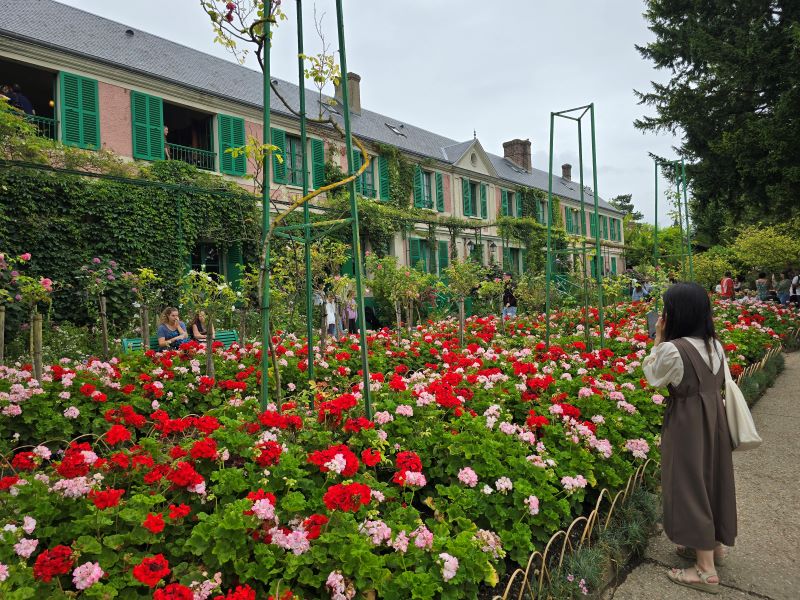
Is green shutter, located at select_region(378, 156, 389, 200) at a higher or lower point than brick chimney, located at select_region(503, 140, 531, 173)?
lower

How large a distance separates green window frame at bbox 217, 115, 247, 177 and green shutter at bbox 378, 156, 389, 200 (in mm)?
5181

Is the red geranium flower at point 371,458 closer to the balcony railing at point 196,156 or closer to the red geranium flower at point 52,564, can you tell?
the red geranium flower at point 52,564

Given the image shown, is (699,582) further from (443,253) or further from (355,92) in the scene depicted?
(355,92)

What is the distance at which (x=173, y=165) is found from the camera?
1088 centimetres

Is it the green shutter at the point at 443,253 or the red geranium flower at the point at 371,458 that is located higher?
the green shutter at the point at 443,253

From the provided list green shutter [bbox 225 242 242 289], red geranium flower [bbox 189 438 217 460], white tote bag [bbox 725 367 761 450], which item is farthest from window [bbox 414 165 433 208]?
red geranium flower [bbox 189 438 217 460]

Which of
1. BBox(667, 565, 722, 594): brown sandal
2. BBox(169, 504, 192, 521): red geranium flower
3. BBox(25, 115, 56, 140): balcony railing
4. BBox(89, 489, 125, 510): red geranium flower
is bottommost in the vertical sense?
BBox(667, 565, 722, 594): brown sandal

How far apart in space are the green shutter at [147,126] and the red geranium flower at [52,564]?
→ 11227mm

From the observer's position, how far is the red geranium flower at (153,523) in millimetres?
1634

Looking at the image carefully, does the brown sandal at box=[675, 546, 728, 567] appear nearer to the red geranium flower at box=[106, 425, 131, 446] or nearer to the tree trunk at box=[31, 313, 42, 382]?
the red geranium flower at box=[106, 425, 131, 446]

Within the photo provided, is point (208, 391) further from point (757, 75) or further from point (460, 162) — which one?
point (460, 162)

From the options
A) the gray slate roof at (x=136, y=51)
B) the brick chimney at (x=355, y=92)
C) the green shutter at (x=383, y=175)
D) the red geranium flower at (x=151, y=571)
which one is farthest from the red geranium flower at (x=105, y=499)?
the brick chimney at (x=355, y=92)

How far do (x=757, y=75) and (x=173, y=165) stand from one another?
38.0 ft

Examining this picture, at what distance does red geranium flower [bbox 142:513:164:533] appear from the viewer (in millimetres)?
1634
